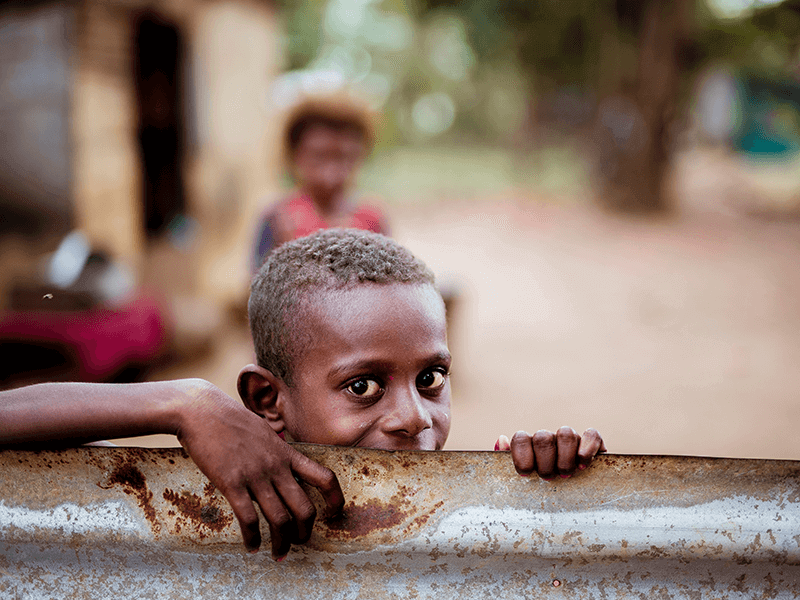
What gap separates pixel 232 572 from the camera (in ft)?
3.19

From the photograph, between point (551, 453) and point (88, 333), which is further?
point (88, 333)

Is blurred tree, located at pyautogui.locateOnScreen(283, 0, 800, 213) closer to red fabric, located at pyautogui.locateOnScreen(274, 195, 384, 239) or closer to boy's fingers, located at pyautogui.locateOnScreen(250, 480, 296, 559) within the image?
red fabric, located at pyautogui.locateOnScreen(274, 195, 384, 239)

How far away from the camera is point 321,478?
2.99 feet

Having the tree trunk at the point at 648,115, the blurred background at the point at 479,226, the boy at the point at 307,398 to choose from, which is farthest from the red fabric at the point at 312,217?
the tree trunk at the point at 648,115

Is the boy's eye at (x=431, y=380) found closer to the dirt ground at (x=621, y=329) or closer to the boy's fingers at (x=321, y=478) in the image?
the boy's fingers at (x=321, y=478)

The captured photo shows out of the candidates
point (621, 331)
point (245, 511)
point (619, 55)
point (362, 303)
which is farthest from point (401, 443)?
point (619, 55)

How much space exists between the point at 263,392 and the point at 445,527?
55 cm

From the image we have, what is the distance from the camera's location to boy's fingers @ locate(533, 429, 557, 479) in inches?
36.4

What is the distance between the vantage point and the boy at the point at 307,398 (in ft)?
3.00

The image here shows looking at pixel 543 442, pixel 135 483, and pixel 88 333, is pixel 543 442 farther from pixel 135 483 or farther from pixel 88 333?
pixel 88 333

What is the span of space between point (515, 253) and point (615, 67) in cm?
451

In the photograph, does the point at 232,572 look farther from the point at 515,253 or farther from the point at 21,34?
the point at 515,253

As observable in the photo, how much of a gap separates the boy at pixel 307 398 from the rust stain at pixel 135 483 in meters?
0.05

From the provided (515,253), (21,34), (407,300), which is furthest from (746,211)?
(407,300)
